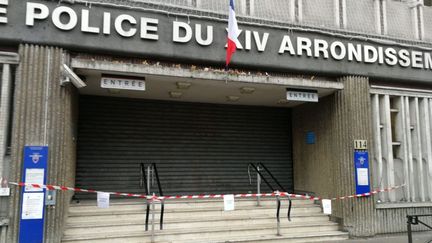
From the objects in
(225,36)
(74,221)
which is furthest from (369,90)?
(74,221)

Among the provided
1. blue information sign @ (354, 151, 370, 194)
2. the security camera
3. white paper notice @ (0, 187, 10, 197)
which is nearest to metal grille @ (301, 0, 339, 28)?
blue information sign @ (354, 151, 370, 194)

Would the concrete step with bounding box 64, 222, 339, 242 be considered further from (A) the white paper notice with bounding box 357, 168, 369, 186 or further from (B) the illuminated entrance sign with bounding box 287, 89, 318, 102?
(B) the illuminated entrance sign with bounding box 287, 89, 318, 102

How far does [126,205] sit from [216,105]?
12.9ft

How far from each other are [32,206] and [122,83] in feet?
9.54

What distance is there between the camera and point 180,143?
10914mm

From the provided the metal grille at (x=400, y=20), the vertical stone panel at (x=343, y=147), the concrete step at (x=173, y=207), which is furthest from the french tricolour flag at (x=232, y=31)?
the metal grille at (x=400, y=20)

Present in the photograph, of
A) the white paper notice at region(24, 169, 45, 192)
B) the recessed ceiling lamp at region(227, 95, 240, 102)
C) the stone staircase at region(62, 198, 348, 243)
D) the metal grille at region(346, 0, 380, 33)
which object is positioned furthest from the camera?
the metal grille at region(346, 0, 380, 33)

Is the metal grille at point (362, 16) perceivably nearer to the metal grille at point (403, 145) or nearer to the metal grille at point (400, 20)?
the metal grille at point (400, 20)

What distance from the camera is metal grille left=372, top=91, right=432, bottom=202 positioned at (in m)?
10.2

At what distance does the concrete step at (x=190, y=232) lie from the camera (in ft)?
26.0

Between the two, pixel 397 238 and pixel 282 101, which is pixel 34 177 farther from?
pixel 397 238

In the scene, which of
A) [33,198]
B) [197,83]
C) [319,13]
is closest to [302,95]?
[319,13]

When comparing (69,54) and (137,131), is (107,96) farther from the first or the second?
(69,54)

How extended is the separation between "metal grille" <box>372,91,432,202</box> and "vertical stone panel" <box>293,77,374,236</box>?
58 cm
